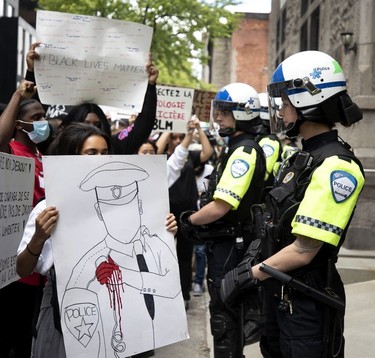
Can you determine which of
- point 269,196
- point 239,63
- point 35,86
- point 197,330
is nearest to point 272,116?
point 269,196

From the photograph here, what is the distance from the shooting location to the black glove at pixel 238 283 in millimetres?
3490

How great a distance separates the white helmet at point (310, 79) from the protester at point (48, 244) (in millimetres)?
909

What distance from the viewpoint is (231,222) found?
17.8ft

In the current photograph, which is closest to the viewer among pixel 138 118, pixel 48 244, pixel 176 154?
pixel 48 244

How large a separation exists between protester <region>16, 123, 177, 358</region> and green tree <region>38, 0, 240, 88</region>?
637 inches

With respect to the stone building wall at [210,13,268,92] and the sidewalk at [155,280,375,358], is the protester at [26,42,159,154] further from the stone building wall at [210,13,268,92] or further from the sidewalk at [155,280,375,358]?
the stone building wall at [210,13,268,92]

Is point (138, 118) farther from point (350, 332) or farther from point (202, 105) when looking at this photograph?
point (202, 105)

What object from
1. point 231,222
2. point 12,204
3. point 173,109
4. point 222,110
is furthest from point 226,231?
point 173,109

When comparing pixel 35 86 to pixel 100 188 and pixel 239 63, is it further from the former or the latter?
pixel 239 63

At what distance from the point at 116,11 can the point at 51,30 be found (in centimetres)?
1584

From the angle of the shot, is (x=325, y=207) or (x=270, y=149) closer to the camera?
(x=325, y=207)

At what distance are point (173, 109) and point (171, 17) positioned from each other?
13744 mm

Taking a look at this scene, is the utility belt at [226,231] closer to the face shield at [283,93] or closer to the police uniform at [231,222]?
the police uniform at [231,222]

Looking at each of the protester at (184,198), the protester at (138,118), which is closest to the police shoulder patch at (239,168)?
the protester at (138,118)
